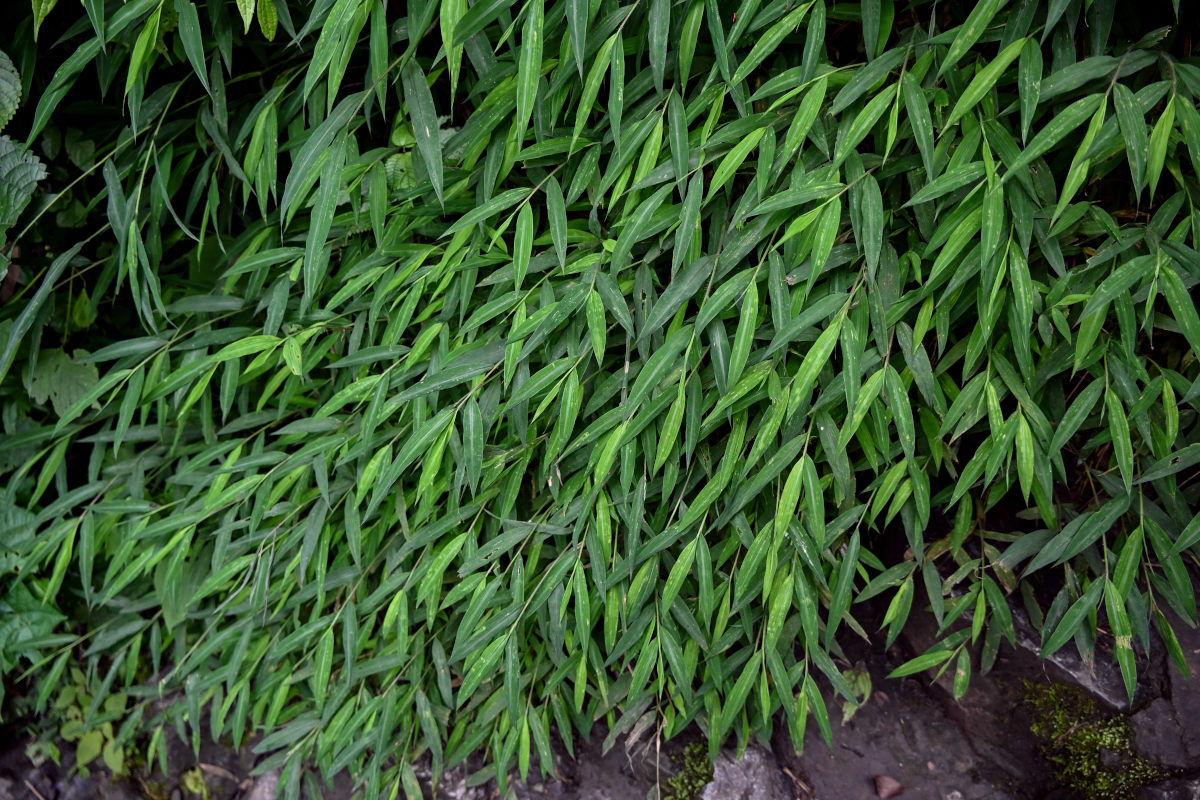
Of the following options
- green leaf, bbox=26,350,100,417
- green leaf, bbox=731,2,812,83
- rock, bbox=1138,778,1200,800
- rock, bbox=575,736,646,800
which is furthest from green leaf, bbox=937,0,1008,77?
green leaf, bbox=26,350,100,417

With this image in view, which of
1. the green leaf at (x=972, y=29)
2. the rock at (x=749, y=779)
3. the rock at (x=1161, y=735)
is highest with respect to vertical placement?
the green leaf at (x=972, y=29)

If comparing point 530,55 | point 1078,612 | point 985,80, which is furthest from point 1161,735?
point 530,55

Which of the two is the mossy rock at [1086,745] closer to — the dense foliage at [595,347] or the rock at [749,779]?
the dense foliage at [595,347]

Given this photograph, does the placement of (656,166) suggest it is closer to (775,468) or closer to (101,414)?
(775,468)

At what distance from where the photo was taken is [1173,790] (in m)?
1.48

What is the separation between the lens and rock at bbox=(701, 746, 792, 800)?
173 cm

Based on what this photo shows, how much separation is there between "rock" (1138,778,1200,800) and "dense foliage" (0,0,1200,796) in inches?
11.1

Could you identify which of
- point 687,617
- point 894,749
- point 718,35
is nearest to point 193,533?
point 687,617

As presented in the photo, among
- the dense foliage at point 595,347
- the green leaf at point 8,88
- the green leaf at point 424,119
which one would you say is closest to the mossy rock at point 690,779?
the dense foliage at point 595,347

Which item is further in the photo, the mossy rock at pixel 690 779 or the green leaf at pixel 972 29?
the mossy rock at pixel 690 779

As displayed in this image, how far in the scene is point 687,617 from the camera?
146cm

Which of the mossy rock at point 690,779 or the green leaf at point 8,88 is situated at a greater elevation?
the green leaf at point 8,88

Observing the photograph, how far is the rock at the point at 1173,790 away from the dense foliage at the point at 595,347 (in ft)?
0.92

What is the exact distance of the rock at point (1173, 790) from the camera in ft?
4.78
